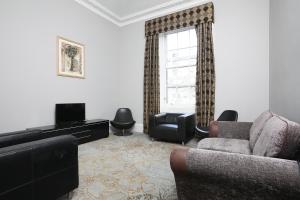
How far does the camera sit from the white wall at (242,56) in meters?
3.35

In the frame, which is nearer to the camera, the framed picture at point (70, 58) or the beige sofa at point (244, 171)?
the beige sofa at point (244, 171)

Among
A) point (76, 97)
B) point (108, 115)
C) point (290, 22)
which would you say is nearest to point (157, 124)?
point (108, 115)

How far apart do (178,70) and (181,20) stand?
3.95ft

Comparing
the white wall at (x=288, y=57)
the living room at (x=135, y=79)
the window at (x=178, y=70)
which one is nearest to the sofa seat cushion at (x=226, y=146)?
the living room at (x=135, y=79)

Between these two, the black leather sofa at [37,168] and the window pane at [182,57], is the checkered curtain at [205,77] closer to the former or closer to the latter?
the window pane at [182,57]

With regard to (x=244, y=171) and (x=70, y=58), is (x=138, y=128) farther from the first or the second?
(x=244, y=171)

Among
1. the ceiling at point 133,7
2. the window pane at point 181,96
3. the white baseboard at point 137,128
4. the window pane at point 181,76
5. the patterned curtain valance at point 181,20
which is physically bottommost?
the white baseboard at point 137,128

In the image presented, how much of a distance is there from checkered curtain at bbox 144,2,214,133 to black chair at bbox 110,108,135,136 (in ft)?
1.43

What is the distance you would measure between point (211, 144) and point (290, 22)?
171 centimetres

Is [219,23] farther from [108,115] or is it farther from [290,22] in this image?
[108,115]

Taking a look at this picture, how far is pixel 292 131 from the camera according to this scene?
1101mm

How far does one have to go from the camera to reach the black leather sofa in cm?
117

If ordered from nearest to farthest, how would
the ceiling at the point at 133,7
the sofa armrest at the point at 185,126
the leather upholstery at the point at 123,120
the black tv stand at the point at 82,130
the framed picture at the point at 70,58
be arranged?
the black tv stand at the point at 82,130
the sofa armrest at the point at 185,126
the framed picture at the point at 70,58
the ceiling at the point at 133,7
the leather upholstery at the point at 123,120

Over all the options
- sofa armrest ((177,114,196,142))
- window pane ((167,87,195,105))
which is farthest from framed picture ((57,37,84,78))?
sofa armrest ((177,114,196,142))
